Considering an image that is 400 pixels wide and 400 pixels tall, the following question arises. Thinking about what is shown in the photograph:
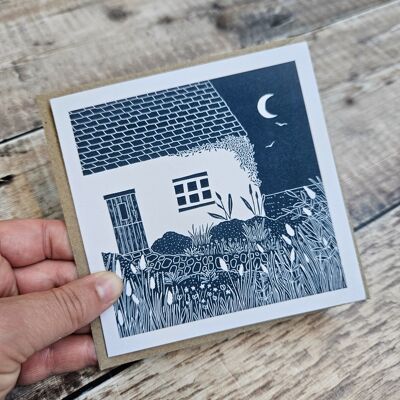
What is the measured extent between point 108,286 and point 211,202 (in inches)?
7.0

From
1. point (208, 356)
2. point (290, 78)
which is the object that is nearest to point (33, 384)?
point (208, 356)

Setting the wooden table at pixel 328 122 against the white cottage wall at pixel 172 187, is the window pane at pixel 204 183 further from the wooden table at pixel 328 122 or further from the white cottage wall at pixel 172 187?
the wooden table at pixel 328 122

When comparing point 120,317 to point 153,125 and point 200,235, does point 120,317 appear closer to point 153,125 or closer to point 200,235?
point 200,235

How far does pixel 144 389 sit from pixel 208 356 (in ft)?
0.32

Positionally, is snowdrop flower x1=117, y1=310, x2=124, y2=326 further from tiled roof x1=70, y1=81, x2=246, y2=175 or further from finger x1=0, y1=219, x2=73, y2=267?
tiled roof x1=70, y1=81, x2=246, y2=175

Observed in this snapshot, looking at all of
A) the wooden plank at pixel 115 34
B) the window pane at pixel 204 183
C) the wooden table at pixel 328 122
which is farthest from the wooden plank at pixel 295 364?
the wooden plank at pixel 115 34

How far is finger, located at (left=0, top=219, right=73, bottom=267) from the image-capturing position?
69 cm

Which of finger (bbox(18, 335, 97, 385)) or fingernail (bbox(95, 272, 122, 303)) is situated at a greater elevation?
fingernail (bbox(95, 272, 122, 303))

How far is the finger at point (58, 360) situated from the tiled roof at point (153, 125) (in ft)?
0.83

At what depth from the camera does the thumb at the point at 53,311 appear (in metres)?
0.59

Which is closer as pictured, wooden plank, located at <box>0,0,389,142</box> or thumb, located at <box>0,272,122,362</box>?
thumb, located at <box>0,272,122,362</box>

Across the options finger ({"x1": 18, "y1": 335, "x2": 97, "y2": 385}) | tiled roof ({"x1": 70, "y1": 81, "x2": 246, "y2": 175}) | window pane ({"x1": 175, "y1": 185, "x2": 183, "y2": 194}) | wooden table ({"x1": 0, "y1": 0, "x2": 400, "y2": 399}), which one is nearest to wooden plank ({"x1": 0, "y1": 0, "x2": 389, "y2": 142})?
wooden table ({"x1": 0, "y1": 0, "x2": 400, "y2": 399})

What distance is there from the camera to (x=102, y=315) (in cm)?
67

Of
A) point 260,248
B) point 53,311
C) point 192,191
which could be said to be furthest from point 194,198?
point 53,311
